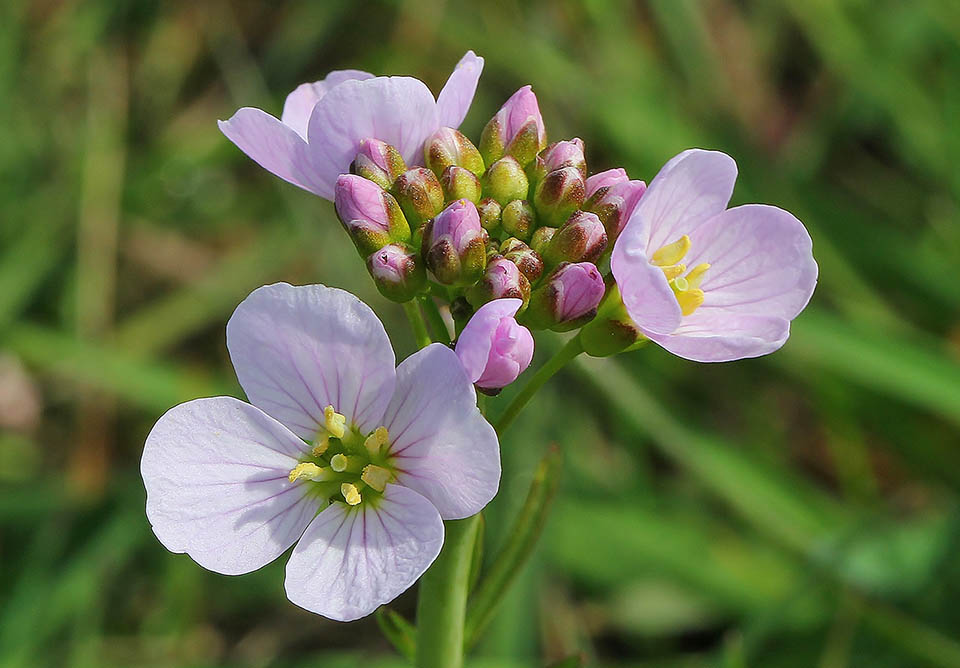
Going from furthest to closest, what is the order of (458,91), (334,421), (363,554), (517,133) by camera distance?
(517,133) < (458,91) < (334,421) < (363,554)

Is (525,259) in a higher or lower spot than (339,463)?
higher

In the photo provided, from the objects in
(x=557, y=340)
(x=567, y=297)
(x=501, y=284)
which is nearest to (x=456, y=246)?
(x=501, y=284)

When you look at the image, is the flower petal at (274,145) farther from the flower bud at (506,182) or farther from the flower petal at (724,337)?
the flower petal at (724,337)

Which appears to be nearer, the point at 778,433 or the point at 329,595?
the point at 329,595

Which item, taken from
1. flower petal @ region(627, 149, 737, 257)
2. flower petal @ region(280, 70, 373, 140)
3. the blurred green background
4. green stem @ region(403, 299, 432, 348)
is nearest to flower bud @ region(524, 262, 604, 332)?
flower petal @ region(627, 149, 737, 257)

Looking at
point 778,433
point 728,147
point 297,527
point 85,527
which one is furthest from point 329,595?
point 728,147

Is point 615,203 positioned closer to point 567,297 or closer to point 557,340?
point 567,297

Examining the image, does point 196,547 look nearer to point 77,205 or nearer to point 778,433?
point 778,433
